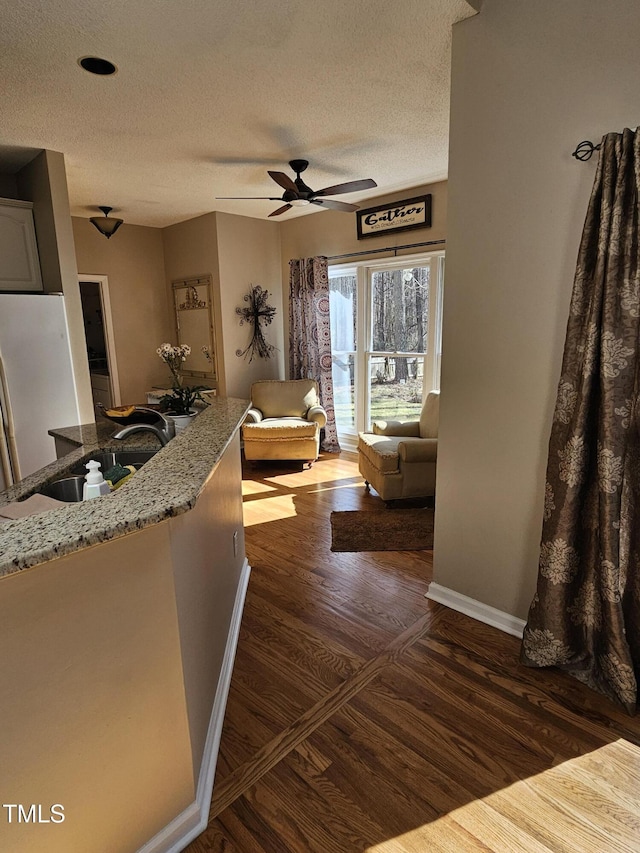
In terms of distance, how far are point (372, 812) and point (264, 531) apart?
7.10 feet

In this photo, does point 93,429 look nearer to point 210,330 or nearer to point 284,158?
point 284,158

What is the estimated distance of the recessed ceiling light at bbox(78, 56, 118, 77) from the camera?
214 cm

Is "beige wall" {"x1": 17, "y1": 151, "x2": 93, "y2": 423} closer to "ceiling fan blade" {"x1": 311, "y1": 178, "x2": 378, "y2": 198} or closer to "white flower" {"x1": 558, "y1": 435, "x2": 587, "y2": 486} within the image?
"ceiling fan blade" {"x1": 311, "y1": 178, "x2": 378, "y2": 198}

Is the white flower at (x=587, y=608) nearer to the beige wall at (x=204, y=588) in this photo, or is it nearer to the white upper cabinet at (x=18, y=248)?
the beige wall at (x=204, y=588)

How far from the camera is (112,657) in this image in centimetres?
111

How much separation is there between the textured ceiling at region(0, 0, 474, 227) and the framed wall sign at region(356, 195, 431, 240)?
1.56 feet

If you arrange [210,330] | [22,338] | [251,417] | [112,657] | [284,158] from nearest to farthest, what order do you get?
[112,657]
[22,338]
[284,158]
[251,417]
[210,330]

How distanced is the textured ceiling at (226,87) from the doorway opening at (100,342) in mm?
1722

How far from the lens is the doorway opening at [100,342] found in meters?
Result: 5.50

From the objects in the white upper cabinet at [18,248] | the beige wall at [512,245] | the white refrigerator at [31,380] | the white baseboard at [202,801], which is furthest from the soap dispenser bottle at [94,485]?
the white upper cabinet at [18,248]

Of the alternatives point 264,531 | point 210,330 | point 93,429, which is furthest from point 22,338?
point 210,330

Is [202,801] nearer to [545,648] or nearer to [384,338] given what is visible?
[545,648]

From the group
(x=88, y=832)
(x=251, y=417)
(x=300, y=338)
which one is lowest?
(x=88, y=832)

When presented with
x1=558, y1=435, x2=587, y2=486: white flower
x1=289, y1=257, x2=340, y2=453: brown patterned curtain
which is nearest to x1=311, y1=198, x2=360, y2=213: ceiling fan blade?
x1=289, y1=257, x2=340, y2=453: brown patterned curtain
